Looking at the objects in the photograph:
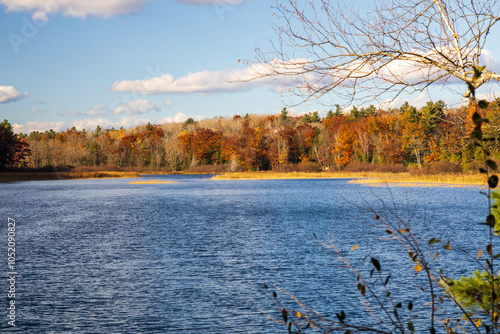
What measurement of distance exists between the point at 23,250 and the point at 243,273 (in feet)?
36.5

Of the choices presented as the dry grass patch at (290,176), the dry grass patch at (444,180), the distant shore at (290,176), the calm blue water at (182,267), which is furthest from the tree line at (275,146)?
the calm blue water at (182,267)

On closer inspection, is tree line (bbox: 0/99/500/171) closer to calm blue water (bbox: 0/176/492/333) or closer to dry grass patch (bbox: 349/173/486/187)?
dry grass patch (bbox: 349/173/486/187)

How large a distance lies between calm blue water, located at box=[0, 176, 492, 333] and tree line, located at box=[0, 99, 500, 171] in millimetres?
28251

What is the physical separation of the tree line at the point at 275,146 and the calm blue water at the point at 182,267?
92.7 ft

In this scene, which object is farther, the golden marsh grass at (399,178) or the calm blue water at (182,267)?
the golden marsh grass at (399,178)

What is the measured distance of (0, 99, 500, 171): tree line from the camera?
83.9 metres

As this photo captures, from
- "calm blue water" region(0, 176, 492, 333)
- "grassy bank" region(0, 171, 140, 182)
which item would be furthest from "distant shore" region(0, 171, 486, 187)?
"calm blue water" region(0, 176, 492, 333)

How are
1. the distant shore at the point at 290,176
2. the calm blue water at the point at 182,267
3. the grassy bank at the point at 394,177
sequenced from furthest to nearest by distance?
the distant shore at the point at 290,176 < the grassy bank at the point at 394,177 < the calm blue water at the point at 182,267

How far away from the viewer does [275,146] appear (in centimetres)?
10856

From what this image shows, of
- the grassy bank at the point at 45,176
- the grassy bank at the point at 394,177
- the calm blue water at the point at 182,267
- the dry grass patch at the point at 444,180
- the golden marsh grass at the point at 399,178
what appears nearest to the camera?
the calm blue water at the point at 182,267

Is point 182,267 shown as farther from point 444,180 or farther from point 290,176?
point 290,176

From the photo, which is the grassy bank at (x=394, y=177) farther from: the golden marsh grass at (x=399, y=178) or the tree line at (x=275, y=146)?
the tree line at (x=275, y=146)

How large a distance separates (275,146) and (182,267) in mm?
91863

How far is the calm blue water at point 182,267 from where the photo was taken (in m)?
12.0
